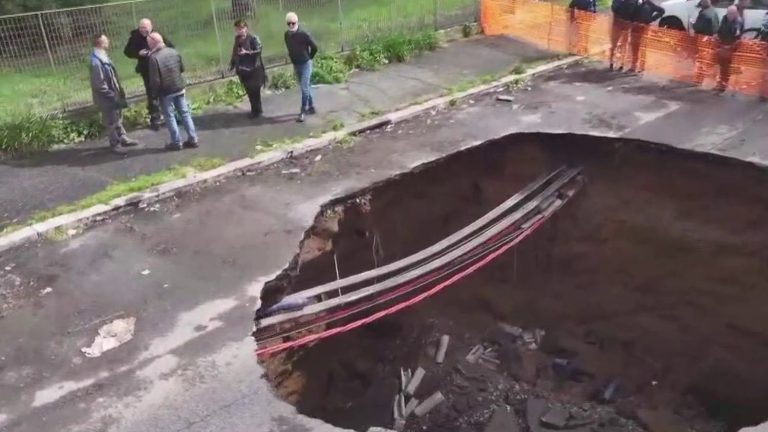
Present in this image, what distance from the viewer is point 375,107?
11.6m

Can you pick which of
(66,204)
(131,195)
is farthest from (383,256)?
(66,204)

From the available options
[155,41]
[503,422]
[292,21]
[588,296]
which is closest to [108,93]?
[155,41]

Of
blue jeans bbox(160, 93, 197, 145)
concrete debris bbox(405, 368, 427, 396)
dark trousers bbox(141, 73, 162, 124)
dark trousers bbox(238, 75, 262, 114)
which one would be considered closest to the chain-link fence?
dark trousers bbox(141, 73, 162, 124)

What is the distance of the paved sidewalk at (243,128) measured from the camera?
9.05 metres

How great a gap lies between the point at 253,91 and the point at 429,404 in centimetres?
523

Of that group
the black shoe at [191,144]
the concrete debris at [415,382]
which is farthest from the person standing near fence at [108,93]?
the concrete debris at [415,382]

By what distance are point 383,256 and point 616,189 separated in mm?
3245

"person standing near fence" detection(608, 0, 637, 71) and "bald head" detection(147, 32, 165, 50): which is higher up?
"bald head" detection(147, 32, 165, 50)

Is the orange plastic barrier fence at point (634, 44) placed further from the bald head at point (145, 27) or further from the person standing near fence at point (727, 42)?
the bald head at point (145, 27)

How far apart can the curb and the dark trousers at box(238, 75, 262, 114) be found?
4.76ft

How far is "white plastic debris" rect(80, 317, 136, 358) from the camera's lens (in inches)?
240

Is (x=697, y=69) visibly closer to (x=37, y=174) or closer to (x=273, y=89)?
(x=273, y=89)

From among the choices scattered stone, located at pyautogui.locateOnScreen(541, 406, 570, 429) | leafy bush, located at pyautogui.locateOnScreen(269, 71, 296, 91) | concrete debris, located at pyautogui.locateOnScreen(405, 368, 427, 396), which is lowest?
scattered stone, located at pyautogui.locateOnScreen(541, 406, 570, 429)

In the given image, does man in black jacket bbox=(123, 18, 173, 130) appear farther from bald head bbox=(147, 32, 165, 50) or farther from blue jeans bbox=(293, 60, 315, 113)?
blue jeans bbox=(293, 60, 315, 113)
